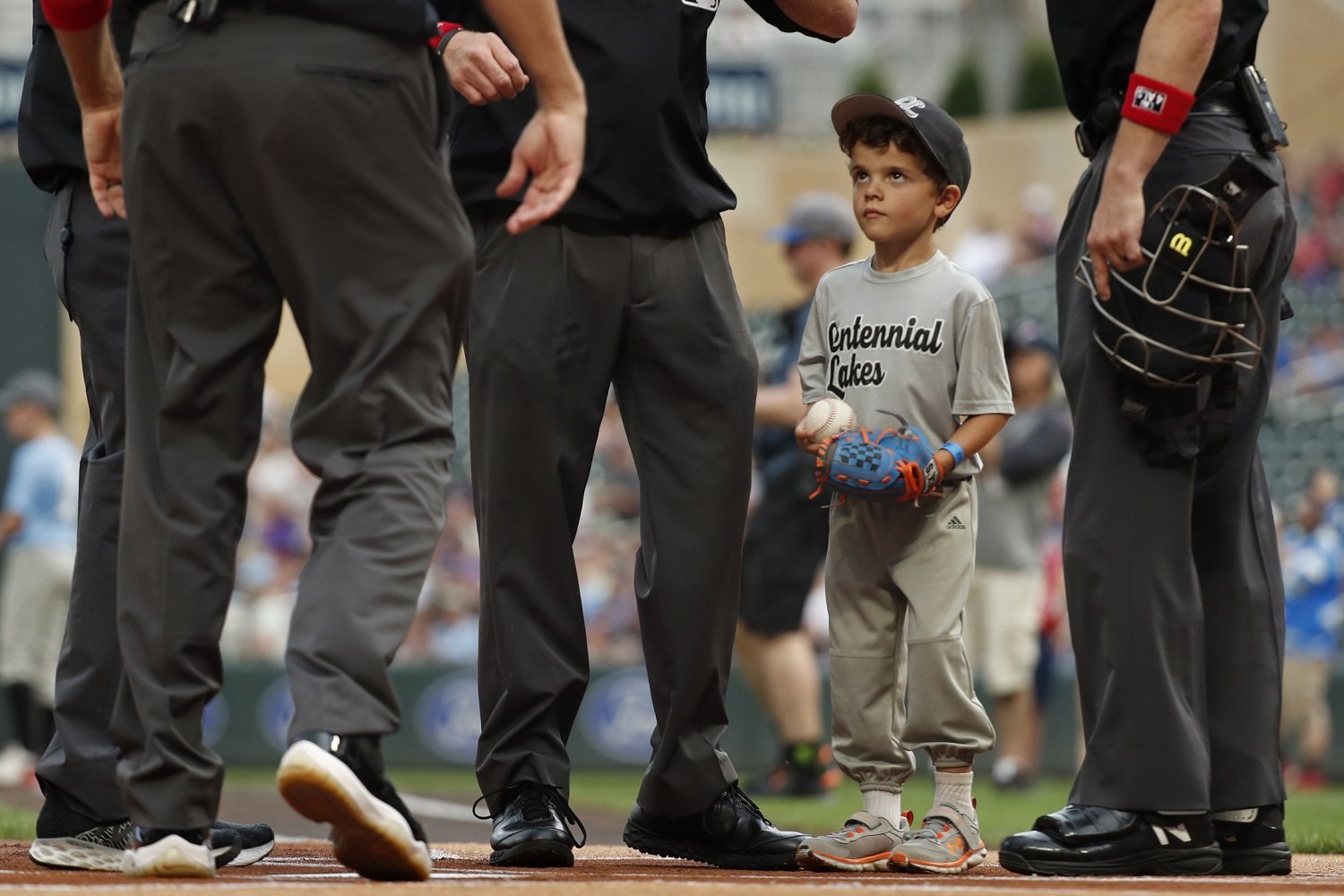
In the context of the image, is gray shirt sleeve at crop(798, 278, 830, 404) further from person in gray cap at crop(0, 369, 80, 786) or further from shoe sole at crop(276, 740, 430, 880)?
person in gray cap at crop(0, 369, 80, 786)

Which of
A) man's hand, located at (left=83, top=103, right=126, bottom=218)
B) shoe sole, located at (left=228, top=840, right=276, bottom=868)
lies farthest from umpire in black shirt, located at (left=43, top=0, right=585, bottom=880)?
shoe sole, located at (left=228, top=840, right=276, bottom=868)

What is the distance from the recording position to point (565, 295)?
13.8 feet

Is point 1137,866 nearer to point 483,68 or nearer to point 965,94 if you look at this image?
point 483,68

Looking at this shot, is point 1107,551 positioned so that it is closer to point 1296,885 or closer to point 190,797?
point 1296,885

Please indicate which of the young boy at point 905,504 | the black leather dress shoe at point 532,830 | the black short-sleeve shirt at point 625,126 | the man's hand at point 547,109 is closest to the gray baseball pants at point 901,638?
the young boy at point 905,504

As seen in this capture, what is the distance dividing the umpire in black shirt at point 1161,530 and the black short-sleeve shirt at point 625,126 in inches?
34.0

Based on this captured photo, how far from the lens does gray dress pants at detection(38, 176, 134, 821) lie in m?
4.07

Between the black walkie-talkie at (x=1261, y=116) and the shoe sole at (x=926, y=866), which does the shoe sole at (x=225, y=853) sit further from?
the black walkie-talkie at (x=1261, y=116)

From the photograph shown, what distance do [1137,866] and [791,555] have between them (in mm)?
4329

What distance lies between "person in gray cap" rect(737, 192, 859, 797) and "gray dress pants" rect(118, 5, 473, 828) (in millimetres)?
4740

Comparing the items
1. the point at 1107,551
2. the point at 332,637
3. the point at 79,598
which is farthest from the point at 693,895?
the point at 79,598

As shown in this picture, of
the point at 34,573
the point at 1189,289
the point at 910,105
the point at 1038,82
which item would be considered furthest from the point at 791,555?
the point at 1038,82

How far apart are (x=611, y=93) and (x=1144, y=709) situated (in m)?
1.79

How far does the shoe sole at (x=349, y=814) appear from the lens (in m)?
2.91
